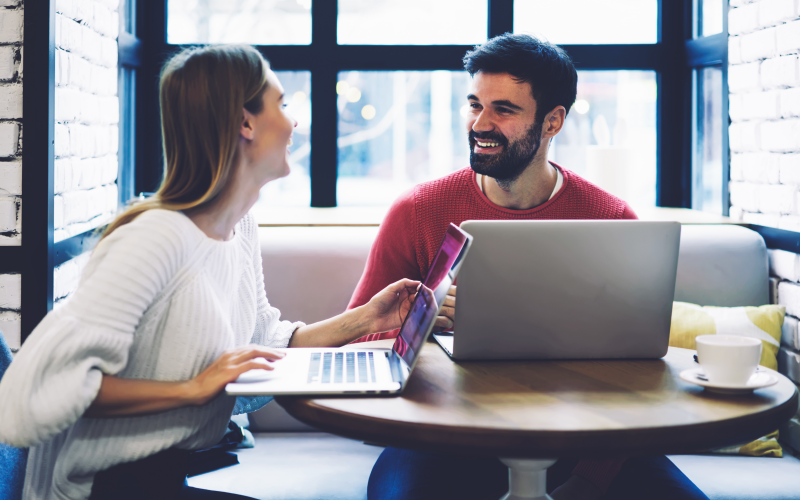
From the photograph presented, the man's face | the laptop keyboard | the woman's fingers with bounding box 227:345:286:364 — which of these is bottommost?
the laptop keyboard

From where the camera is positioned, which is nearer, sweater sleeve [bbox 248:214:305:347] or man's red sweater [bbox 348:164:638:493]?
sweater sleeve [bbox 248:214:305:347]

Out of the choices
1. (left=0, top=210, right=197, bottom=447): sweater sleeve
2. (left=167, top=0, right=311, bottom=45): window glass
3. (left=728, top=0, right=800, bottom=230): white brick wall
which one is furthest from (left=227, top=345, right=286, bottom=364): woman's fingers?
(left=167, top=0, right=311, bottom=45): window glass

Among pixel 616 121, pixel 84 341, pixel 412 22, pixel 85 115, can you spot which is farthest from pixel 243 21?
pixel 84 341

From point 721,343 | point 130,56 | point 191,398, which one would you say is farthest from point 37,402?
point 130,56

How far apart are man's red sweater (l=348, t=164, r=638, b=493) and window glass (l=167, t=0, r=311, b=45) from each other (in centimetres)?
123

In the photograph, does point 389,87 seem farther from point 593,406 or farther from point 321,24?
point 593,406

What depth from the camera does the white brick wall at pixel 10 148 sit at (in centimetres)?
168

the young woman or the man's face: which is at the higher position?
the man's face

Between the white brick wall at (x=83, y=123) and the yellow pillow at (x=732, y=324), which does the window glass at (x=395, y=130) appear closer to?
the white brick wall at (x=83, y=123)

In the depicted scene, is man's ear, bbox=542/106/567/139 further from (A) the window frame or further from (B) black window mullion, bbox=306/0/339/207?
(B) black window mullion, bbox=306/0/339/207

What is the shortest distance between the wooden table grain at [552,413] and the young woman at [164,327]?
173 mm

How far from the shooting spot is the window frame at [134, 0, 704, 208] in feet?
9.00

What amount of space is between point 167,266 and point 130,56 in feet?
5.91

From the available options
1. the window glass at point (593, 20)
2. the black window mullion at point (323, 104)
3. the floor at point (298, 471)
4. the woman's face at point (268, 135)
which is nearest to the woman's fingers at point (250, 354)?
the woman's face at point (268, 135)
